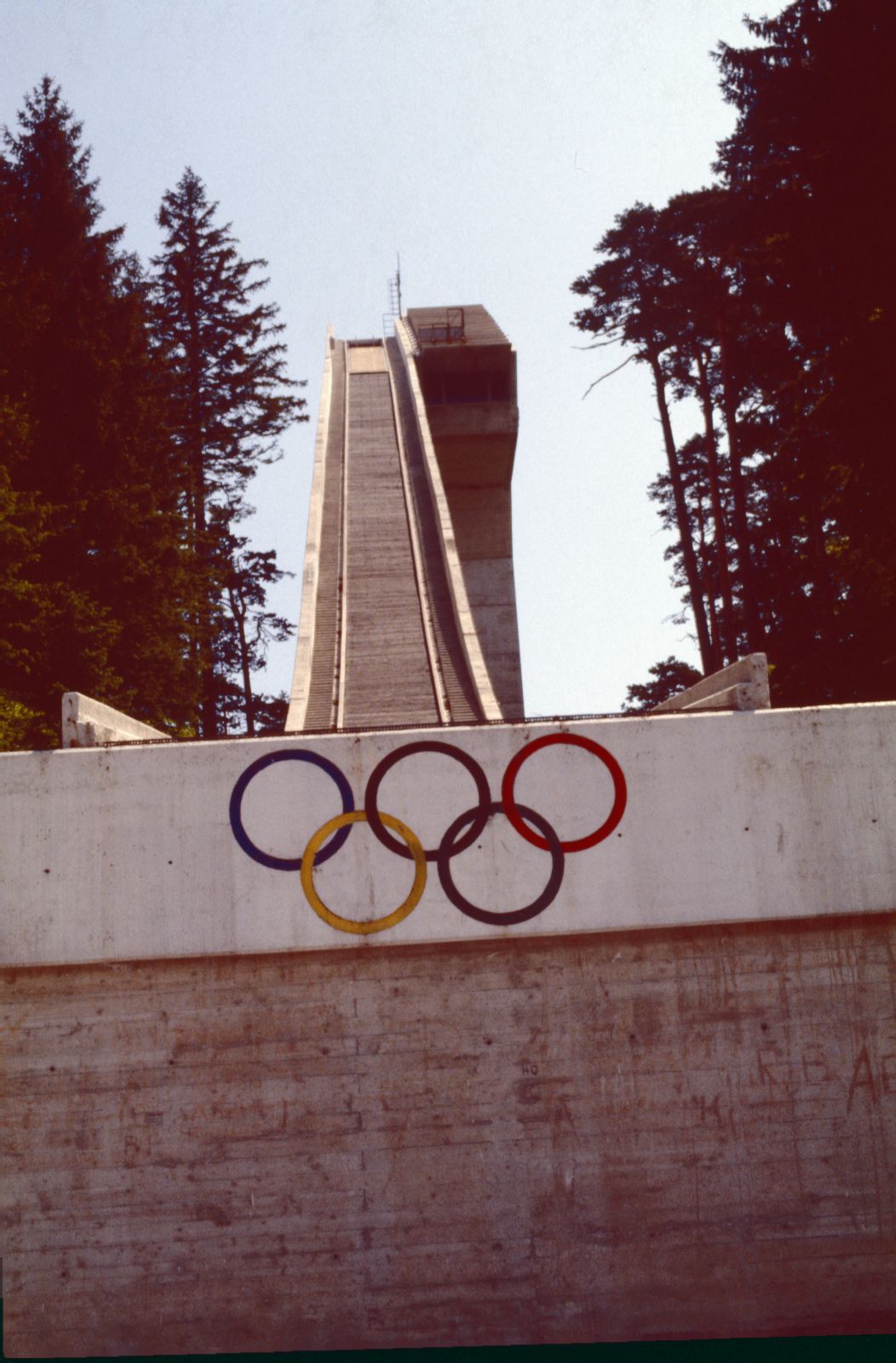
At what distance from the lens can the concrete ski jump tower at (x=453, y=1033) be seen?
9.30m

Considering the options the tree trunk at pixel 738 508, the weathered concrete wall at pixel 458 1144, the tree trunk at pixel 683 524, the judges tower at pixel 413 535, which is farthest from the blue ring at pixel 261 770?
the tree trunk at pixel 683 524

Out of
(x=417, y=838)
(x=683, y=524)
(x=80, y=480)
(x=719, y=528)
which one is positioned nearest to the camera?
(x=417, y=838)

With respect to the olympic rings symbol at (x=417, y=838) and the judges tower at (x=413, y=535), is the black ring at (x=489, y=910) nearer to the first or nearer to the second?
the olympic rings symbol at (x=417, y=838)

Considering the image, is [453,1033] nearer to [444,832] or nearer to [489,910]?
[489,910]

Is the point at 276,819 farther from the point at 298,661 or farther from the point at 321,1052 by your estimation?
the point at 298,661

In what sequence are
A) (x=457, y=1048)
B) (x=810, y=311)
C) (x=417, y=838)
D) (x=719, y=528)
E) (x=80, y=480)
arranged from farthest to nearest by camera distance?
(x=719, y=528)
(x=80, y=480)
(x=810, y=311)
(x=417, y=838)
(x=457, y=1048)

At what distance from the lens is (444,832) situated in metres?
9.83

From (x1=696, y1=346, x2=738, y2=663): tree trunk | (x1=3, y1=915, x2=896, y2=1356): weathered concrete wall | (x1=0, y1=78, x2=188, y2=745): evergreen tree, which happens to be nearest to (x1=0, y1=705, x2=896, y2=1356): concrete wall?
(x1=3, y1=915, x2=896, y2=1356): weathered concrete wall

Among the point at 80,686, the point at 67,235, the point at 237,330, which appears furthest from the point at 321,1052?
the point at 237,330

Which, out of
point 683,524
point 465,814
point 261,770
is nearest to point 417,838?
point 465,814

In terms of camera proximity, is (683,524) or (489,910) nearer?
(489,910)

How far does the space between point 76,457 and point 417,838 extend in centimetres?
1342

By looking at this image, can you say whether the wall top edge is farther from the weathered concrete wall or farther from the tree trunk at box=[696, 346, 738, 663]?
the tree trunk at box=[696, 346, 738, 663]

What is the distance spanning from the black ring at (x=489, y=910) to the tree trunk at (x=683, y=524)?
18120 millimetres
